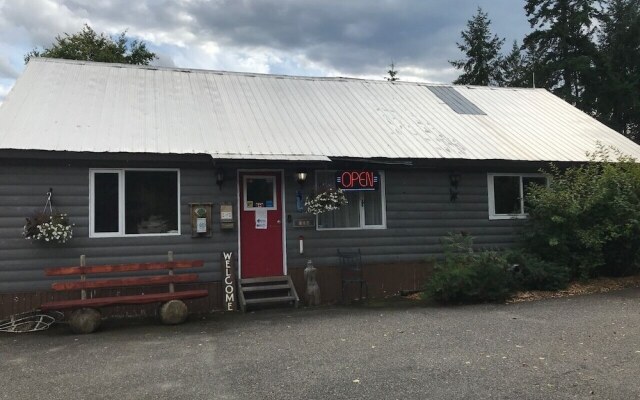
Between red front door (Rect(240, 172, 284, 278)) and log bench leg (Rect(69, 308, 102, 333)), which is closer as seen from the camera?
log bench leg (Rect(69, 308, 102, 333))

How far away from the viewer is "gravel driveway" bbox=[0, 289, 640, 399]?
455 cm

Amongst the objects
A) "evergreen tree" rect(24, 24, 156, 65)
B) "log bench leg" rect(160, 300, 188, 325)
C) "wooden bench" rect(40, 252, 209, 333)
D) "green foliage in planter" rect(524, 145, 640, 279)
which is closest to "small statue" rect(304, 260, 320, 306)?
"wooden bench" rect(40, 252, 209, 333)

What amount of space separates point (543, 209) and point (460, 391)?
670 centimetres

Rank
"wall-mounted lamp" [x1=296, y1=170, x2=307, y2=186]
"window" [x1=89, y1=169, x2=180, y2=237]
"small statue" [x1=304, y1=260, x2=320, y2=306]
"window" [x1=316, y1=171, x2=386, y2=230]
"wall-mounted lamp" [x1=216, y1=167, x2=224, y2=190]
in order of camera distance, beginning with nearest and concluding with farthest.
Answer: "window" [x1=89, y1=169, x2=180, y2=237] < "wall-mounted lamp" [x1=216, y1=167, x2=224, y2=190] < "small statue" [x1=304, y1=260, x2=320, y2=306] < "wall-mounted lamp" [x1=296, y1=170, x2=307, y2=186] < "window" [x1=316, y1=171, x2=386, y2=230]

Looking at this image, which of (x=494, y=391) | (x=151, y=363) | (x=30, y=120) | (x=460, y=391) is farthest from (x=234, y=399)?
(x=30, y=120)

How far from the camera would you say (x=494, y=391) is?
4.43 m

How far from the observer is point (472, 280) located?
8719 mm

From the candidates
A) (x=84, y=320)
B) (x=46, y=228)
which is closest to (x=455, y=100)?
(x=46, y=228)

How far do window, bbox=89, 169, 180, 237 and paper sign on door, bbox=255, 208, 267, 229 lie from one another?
1.42 m

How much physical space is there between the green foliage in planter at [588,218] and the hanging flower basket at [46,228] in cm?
872

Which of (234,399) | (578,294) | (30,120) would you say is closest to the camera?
(234,399)

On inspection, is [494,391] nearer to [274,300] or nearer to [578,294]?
[274,300]

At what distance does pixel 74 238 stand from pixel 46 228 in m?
0.52

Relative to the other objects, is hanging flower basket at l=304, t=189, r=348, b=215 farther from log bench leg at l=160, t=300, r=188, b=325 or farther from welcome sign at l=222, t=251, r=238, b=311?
log bench leg at l=160, t=300, r=188, b=325
